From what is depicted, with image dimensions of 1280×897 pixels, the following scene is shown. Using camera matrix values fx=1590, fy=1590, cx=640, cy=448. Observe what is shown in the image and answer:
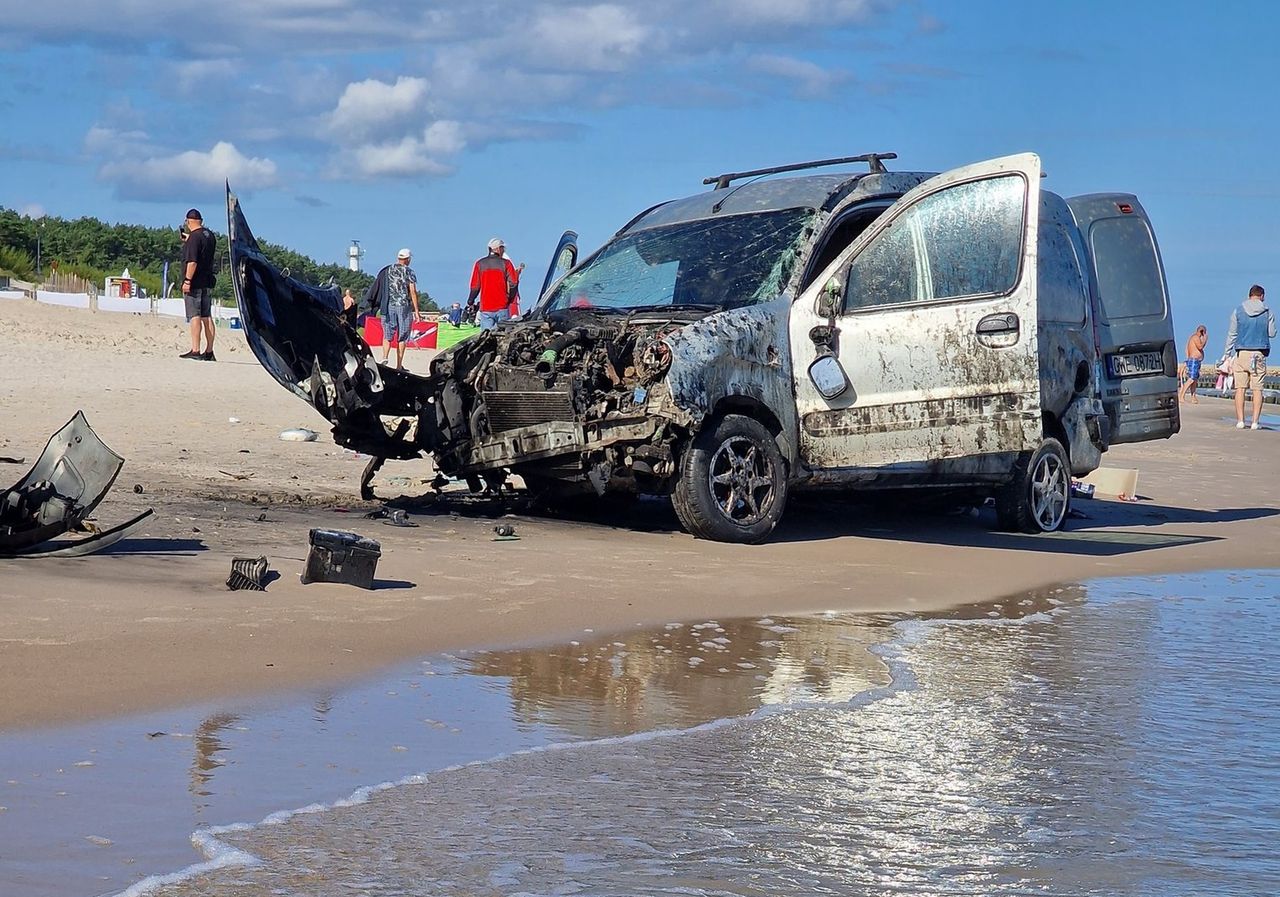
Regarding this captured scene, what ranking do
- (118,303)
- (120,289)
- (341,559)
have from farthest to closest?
(120,289), (118,303), (341,559)

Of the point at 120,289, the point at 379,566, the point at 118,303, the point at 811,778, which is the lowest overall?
the point at 811,778

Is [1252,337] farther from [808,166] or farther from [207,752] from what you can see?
[207,752]

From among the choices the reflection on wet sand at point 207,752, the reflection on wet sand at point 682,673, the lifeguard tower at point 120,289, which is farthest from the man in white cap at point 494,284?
the lifeguard tower at point 120,289

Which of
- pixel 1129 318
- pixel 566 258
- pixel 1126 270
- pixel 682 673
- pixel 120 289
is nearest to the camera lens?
pixel 682 673

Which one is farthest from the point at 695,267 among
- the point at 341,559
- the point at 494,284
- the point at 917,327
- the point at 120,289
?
the point at 120,289

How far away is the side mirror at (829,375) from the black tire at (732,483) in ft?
1.46

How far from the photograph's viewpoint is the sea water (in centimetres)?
364

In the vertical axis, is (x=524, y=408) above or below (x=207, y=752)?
above

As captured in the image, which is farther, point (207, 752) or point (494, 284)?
point (494, 284)

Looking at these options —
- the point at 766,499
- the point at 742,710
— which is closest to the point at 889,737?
the point at 742,710

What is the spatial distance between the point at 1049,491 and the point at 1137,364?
132 cm

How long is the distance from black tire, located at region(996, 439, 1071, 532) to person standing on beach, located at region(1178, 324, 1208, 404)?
22.3 m

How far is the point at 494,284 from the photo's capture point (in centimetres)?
1753

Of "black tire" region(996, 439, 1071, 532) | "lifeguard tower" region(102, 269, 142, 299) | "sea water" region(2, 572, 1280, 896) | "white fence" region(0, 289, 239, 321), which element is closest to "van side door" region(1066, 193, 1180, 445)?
"black tire" region(996, 439, 1071, 532)
